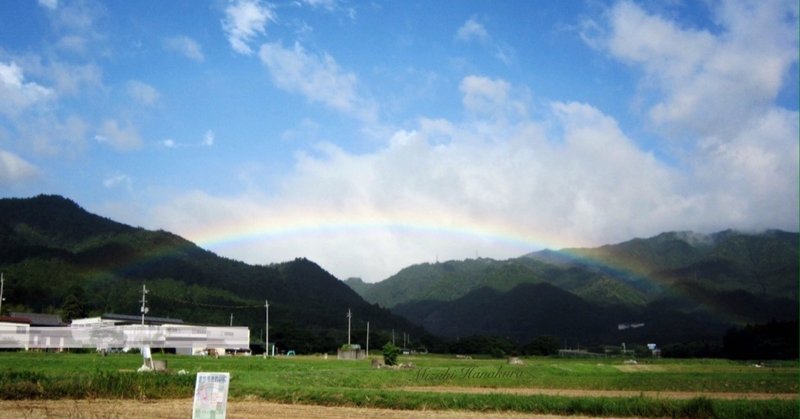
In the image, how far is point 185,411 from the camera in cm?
2177

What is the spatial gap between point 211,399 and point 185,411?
30.6 feet

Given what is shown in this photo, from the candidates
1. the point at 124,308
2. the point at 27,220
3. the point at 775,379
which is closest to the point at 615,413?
the point at 775,379

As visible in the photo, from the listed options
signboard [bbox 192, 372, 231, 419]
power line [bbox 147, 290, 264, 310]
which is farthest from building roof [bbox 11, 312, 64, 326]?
signboard [bbox 192, 372, 231, 419]

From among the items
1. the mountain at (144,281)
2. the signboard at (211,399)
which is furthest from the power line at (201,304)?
the signboard at (211,399)

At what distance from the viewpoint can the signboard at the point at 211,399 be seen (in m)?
13.4

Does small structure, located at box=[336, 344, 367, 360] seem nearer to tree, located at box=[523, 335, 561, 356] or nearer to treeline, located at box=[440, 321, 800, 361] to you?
treeline, located at box=[440, 321, 800, 361]

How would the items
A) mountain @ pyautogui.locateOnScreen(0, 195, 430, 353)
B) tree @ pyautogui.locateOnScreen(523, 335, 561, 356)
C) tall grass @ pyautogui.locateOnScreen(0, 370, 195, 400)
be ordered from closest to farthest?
tall grass @ pyautogui.locateOnScreen(0, 370, 195, 400)
mountain @ pyautogui.locateOnScreen(0, 195, 430, 353)
tree @ pyautogui.locateOnScreen(523, 335, 561, 356)

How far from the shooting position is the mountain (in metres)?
117

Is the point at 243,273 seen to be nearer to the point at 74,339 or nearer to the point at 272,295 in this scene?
the point at 272,295

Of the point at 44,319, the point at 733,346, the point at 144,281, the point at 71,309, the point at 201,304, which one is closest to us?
the point at 44,319

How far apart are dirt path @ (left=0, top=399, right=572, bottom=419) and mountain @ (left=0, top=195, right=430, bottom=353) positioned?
Answer: 8142cm

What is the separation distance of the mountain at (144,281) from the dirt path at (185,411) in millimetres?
81419

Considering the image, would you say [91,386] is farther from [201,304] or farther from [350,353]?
[201,304]

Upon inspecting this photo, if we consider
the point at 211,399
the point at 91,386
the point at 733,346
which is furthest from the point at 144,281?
the point at 211,399
